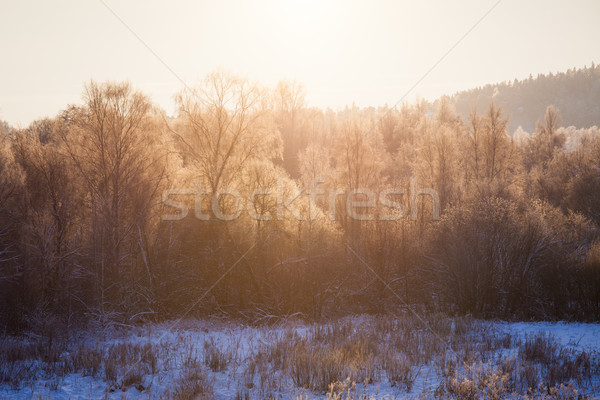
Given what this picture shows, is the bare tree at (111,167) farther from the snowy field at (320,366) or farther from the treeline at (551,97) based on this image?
the treeline at (551,97)

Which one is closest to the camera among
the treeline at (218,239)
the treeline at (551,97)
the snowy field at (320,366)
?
the snowy field at (320,366)

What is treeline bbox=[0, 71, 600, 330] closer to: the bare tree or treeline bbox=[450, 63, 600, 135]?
the bare tree

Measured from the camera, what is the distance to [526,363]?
31.7ft

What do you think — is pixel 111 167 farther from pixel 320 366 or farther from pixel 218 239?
pixel 320 366

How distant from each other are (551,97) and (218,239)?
17987 centimetres

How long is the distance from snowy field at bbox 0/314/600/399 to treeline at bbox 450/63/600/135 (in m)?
144

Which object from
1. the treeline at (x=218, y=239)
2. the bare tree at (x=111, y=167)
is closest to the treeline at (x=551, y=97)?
the treeline at (x=218, y=239)

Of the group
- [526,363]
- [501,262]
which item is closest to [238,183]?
[501,262]

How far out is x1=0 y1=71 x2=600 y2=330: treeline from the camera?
17.3 meters

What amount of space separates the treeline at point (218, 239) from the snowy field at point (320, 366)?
12.4 ft

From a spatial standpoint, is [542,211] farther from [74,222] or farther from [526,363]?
[74,222]

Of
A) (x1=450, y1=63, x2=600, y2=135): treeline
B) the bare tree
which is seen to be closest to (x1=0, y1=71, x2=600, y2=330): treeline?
the bare tree

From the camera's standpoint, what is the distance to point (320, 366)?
29.6ft

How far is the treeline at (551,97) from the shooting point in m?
149
